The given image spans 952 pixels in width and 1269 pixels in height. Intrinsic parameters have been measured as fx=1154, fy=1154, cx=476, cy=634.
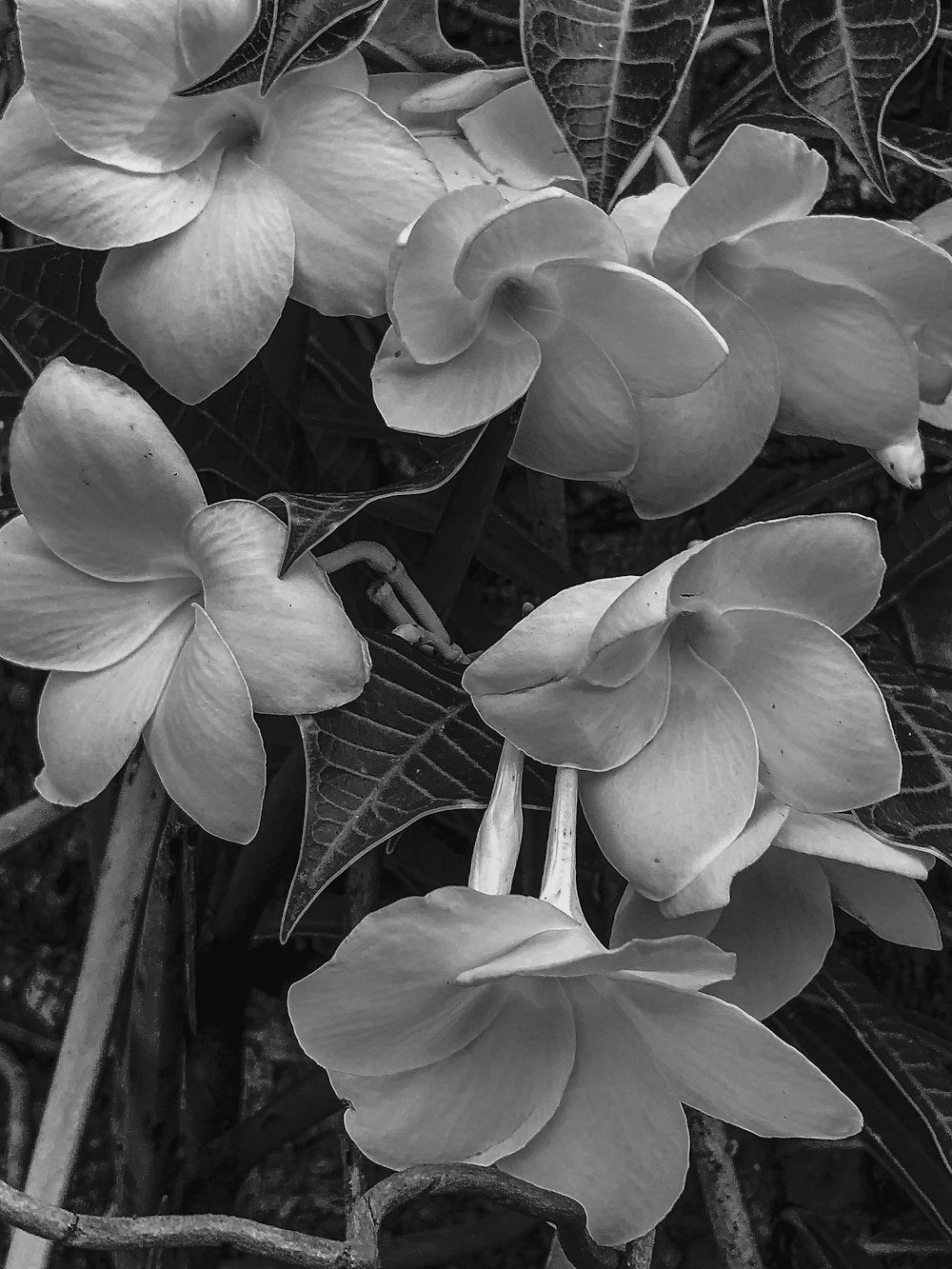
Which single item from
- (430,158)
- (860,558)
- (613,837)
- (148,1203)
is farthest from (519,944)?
(148,1203)

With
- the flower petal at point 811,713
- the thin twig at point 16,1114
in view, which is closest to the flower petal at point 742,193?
the flower petal at point 811,713

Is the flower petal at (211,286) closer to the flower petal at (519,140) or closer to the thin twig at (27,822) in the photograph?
the flower petal at (519,140)

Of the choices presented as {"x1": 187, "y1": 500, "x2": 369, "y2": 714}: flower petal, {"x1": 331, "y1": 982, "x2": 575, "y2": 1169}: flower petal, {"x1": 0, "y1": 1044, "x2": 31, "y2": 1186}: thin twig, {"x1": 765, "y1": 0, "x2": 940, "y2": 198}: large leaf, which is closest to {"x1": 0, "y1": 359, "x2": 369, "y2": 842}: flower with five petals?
{"x1": 187, "y1": 500, "x2": 369, "y2": 714}: flower petal

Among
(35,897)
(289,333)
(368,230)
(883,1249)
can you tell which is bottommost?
(883,1249)

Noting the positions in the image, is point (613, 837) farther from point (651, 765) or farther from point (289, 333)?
point (289, 333)

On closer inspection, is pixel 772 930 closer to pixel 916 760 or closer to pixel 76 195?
pixel 916 760

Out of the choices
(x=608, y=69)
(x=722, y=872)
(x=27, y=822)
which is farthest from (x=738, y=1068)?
(x=27, y=822)
